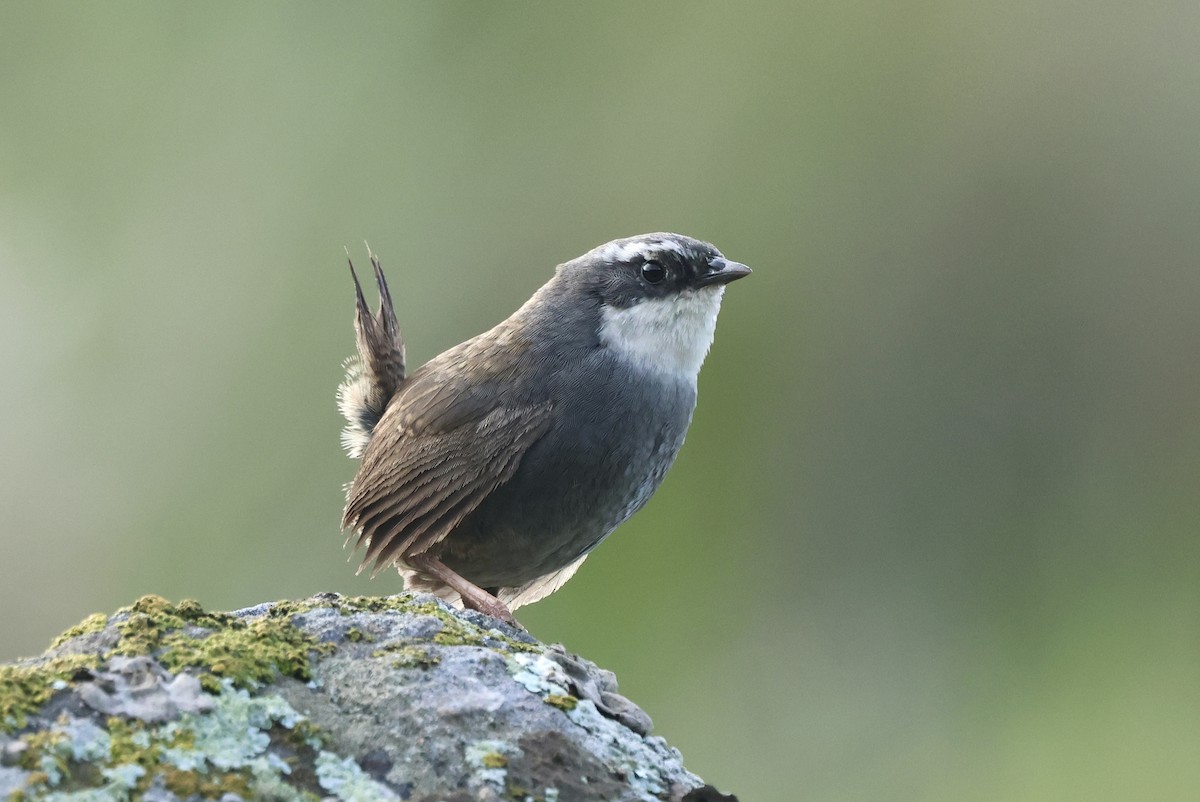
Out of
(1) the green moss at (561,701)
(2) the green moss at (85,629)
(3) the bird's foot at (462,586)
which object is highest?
(3) the bird's foot at (462,586)

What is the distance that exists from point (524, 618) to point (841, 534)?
2.37 meters

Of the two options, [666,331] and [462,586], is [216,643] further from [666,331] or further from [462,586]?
[666,331]

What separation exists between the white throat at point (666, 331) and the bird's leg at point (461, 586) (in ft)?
3.52

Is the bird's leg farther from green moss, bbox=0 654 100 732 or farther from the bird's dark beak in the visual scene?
green moss, bbox=0 654 100 732

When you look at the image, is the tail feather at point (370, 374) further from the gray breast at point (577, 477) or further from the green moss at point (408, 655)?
the green moss at point (408, 655)

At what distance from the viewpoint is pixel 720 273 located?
5215 millimetres

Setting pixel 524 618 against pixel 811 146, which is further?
pixel 811 146

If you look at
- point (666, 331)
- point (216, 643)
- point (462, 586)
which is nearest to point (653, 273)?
point (666, 331)

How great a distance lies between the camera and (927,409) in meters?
8.98

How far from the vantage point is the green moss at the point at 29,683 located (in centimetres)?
224

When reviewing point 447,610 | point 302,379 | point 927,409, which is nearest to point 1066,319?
point 927,409

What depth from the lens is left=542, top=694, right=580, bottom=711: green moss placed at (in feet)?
8.98

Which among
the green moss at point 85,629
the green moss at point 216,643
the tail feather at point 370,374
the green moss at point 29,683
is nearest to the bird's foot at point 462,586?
the tail feather at point 370,374

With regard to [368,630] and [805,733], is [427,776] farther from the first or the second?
[805,733]
